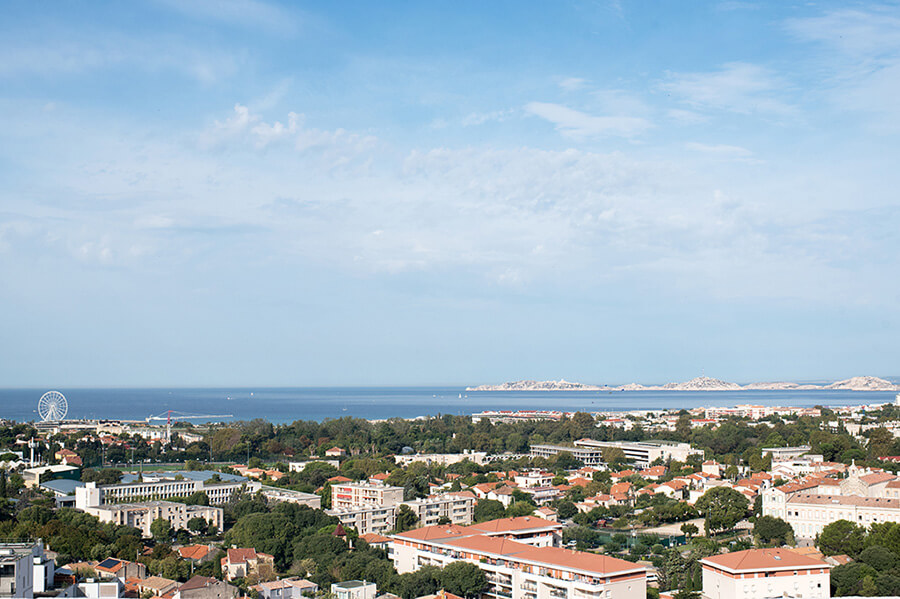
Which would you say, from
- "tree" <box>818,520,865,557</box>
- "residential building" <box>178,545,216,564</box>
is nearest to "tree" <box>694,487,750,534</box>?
"tree" <box>818,520,865,557</box>

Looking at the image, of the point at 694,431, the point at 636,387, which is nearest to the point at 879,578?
the point at 694,431

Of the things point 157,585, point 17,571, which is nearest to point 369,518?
point 157,585

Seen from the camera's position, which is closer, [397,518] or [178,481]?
[397,518]

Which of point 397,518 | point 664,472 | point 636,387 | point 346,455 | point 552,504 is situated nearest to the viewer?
point 397,518

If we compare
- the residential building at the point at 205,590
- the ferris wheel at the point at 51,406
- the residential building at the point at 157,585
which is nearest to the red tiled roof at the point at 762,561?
the residential building at the point at 205,590

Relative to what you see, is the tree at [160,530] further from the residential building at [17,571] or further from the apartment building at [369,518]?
the residential building at [17,571]

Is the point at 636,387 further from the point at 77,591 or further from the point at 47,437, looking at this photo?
the point at 77,591

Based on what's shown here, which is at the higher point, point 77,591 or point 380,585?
point 77,591
